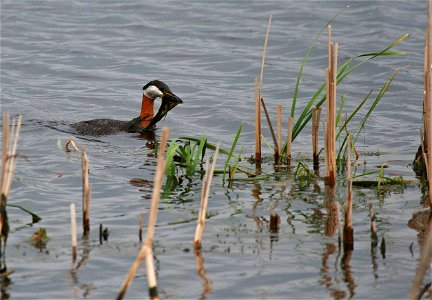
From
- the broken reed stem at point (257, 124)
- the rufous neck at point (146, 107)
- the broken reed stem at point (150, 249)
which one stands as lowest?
the broken reed stem at point (150, 249)

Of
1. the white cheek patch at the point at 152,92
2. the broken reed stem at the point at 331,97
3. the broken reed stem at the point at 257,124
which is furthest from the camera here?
the white cheek patch at the point at 152,92

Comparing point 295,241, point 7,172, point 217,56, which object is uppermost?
point 217,56

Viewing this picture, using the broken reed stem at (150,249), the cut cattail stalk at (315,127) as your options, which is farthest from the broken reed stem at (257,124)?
the broken reed stem at (150,249)

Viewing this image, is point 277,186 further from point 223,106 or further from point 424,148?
point 223,106

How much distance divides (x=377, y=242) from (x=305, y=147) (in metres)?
4.69

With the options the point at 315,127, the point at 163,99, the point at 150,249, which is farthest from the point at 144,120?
the point at 150,249

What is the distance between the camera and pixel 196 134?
1313 centimetres

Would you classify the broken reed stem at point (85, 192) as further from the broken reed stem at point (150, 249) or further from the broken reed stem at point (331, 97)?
the broken reed stem at point (331, 97)

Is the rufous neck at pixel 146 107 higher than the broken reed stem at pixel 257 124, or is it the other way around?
the rufous neck at pixel 146 107

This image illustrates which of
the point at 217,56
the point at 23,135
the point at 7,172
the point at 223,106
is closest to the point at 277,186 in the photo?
the point at 7,172

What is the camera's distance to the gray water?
254 inches

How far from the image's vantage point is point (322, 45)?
19.1m

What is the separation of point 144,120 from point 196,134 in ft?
3.73

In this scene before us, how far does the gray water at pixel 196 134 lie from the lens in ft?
21.1
